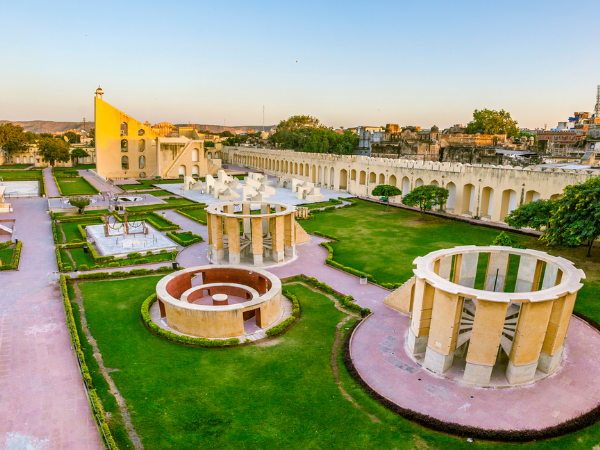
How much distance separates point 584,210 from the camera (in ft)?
71.1

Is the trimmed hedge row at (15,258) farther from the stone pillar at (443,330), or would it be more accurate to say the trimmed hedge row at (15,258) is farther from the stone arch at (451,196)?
the stone arch at (451,196)

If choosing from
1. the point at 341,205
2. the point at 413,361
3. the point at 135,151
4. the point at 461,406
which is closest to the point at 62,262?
the point at 413,361

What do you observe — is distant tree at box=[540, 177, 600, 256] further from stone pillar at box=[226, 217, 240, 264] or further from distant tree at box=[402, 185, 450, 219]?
stone pillar at box=[226, 217, 240, 264]

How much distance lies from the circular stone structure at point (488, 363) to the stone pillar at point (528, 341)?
32 mm

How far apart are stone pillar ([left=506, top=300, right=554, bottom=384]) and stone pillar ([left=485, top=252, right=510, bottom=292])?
511 centimetres

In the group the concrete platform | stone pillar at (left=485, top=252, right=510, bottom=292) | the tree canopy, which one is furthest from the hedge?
the tree canopy

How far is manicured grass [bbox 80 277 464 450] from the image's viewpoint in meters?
11.1

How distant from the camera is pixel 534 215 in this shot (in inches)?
997

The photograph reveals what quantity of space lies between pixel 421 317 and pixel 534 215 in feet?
50.3

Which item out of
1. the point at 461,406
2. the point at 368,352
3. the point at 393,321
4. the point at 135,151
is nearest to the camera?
the point at 461,406

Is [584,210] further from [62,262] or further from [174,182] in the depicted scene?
[174,182]

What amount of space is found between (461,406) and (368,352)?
12.4 ft

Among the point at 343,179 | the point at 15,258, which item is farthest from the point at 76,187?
the point at 343,179

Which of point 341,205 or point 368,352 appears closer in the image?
point 368,352
